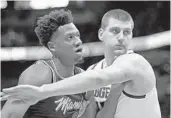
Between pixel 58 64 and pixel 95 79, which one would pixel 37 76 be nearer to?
pixel 58 64

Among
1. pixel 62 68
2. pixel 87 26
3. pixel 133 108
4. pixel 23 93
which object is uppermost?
pixel 23 93

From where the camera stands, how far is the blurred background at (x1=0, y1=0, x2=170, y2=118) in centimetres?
323

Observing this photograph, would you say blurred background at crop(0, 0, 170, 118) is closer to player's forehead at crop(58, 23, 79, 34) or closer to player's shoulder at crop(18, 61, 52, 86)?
player's forehead at crop(58, 23, 79, 34)

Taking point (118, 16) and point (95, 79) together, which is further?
point (118, 16)

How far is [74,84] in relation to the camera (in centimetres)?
121

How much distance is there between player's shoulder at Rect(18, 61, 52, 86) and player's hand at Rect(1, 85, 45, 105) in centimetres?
17

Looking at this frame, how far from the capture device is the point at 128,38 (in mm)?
1574

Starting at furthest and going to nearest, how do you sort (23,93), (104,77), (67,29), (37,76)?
(67,29) → (37,76) → (104,77) → (23,93)

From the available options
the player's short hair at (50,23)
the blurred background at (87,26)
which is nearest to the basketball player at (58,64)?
the player's short hair at (50,23)

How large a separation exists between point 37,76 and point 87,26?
2.08 metres

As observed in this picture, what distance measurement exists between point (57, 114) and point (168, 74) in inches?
99.6

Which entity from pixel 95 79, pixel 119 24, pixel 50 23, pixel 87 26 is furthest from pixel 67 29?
pixel 87 26

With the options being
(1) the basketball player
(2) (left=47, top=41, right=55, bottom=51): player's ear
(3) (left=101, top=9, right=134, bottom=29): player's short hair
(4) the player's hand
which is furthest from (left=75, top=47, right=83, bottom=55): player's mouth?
(4) the player's hand

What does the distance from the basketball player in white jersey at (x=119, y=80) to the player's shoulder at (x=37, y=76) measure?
147mm
